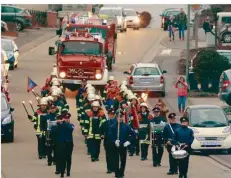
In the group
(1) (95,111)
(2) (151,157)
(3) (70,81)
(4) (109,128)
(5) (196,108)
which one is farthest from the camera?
(3) (70,81)

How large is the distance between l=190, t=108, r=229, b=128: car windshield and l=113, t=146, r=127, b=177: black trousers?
6.01m

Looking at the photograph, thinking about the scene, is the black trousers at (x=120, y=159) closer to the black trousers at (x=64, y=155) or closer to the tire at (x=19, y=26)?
the black trousers at (x=64, y=155)

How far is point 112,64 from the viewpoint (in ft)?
174

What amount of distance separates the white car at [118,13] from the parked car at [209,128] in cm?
3434

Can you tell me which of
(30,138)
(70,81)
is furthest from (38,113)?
(70,81)

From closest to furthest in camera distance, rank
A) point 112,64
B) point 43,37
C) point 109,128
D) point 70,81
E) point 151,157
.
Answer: point 109,128 < point 151,157 < point 70,81 < point 112,64 < point 43,37

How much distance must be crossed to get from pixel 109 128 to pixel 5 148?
642 cm

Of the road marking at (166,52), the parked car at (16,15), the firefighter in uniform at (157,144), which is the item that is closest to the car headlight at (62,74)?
the firefighter in uniform at (157,144)

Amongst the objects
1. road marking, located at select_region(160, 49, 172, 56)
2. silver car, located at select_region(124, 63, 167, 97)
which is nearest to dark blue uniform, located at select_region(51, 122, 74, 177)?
silver car, located at select_region(124, 63, 167, 97)

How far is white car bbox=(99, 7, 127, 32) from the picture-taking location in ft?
218

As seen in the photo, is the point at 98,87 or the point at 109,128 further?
the point at 98,87

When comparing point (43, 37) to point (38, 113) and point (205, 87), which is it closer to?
point (205, 87)

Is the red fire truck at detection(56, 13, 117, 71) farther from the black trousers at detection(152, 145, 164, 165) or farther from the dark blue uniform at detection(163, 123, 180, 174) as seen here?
the dark blue uniform at detection(163, 123, 180, 174)

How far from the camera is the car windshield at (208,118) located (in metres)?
31.0
